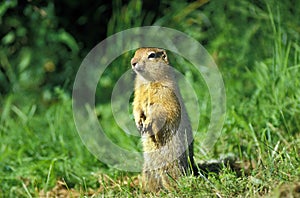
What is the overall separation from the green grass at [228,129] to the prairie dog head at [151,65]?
683mm

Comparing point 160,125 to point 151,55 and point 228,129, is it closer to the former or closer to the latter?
point 151,55

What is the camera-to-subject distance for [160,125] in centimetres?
373

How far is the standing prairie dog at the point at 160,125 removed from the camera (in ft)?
12.3

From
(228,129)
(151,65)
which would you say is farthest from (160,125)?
(228,129)

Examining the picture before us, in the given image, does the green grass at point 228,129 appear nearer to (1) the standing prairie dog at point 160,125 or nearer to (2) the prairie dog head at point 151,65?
(1) the standing prairie dog at point 160,125

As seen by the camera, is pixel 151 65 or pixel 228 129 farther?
pixel 228 129

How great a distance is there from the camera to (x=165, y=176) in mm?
3830

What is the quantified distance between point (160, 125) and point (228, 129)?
1.07 metres

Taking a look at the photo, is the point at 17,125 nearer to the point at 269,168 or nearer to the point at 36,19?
the point at 36,19

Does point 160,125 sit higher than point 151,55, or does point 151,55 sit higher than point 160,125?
point 151,55

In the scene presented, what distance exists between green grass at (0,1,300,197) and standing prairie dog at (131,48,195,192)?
156 millimetres

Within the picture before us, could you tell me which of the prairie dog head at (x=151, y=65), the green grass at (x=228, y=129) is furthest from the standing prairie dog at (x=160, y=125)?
the green grass at (x=228, y=129)

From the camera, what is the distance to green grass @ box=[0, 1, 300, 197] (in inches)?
140

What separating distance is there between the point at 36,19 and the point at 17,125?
5.06 ft
